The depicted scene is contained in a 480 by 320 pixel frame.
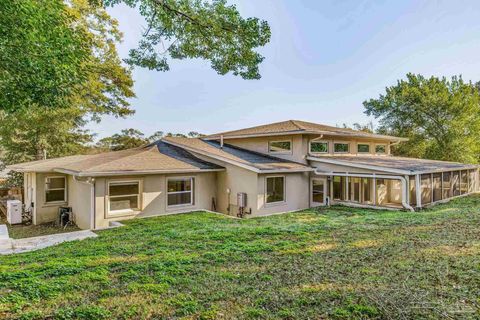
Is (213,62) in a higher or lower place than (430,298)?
higher

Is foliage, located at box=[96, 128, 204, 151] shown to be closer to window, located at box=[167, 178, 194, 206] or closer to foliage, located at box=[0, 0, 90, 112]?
window, located at box=[167, 178, 194, 206]

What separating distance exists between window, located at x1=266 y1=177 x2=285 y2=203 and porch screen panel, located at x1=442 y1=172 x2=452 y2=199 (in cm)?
926

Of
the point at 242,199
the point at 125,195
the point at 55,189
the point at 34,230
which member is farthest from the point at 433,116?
the point at 34,230

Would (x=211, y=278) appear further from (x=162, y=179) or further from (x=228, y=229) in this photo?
(x=162, y=179)

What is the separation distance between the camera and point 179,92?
20.4 m

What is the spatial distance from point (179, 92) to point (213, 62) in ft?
46.0

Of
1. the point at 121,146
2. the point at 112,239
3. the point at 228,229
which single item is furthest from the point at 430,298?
the point at 121,146

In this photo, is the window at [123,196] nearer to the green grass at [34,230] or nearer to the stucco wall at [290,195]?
the green grass at [34,230]

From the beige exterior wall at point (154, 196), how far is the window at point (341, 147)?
7714 mm

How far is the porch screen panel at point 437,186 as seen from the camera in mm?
15359

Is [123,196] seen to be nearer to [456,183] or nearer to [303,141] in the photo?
[303,141]

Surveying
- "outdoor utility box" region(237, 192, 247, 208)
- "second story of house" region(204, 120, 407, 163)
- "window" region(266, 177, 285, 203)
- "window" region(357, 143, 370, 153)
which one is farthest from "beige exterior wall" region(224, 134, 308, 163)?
"window" region(357, 143, 370, 153)

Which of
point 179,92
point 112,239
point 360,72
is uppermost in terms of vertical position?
point 360,72

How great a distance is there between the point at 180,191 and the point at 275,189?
4473 mm
